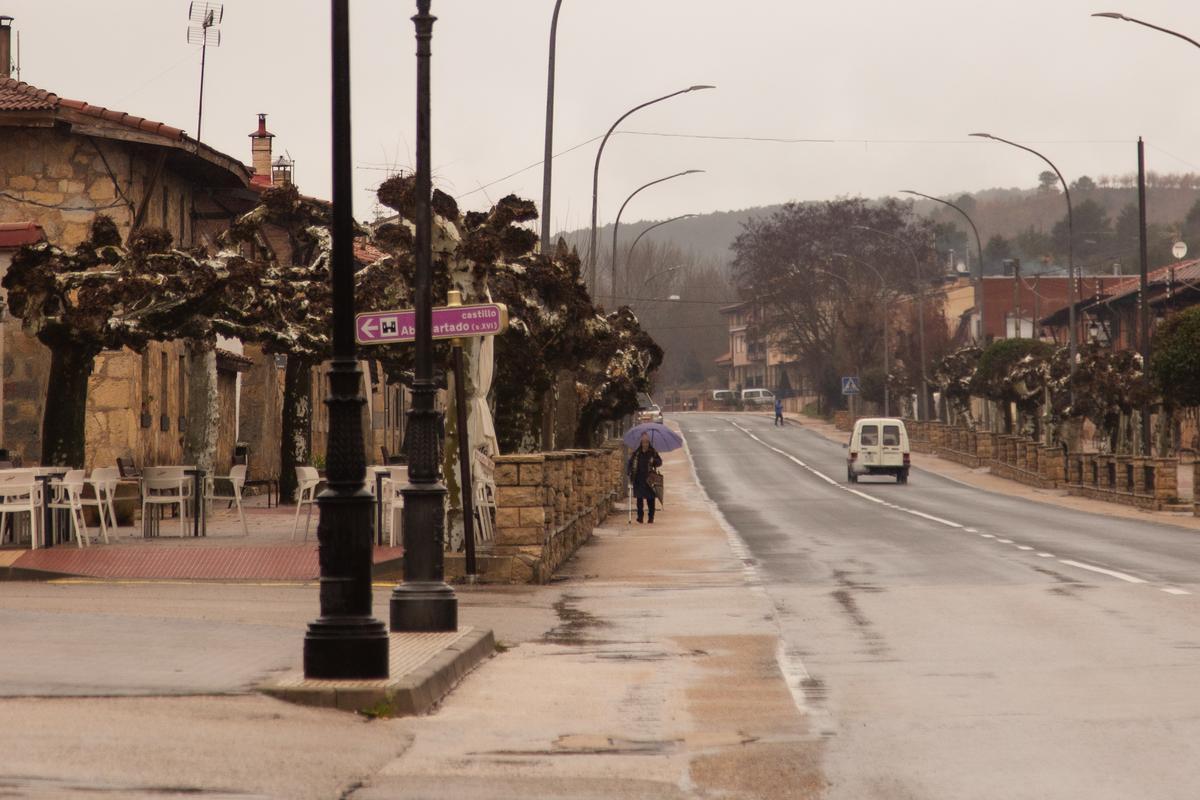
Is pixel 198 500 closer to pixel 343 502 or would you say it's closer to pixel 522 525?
pixel 522 525

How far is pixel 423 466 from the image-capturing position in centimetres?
1494

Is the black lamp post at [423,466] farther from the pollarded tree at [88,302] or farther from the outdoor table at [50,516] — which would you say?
the pollarded tree at [88,302]

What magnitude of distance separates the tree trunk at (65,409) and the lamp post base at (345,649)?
14114 millimetres

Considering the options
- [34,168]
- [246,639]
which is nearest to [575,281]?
[34,168]

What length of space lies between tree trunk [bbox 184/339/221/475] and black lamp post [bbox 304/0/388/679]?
65.3 feet

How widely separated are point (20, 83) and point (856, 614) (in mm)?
22775

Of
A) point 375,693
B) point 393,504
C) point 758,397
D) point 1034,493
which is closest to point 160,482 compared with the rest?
point 393,504

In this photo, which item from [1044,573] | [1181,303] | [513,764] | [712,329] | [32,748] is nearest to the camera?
[32,748]

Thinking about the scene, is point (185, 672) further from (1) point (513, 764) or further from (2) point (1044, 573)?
(2) point (1044, 573)

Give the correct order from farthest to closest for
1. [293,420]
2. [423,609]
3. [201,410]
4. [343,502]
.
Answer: [293,420] → [201,410] → [423,609] → [343,502]

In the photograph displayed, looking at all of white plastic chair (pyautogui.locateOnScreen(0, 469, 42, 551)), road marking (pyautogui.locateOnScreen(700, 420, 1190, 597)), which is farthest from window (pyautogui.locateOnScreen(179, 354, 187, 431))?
white plastic chair (pyautogui.locateOnScreen(0, 469, 42, 551))

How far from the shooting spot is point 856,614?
1712cm

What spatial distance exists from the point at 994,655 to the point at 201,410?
20.6 metres

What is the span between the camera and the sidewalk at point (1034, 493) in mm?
41875
